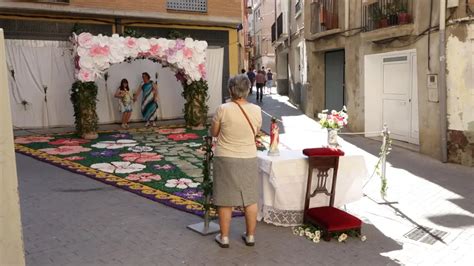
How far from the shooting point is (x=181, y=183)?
8.13 meters

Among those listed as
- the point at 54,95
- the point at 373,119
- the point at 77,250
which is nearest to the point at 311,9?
the point at 373,119

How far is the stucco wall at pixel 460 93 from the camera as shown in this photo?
31.2ft

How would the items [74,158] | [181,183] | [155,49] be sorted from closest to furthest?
[181,183] < [74,158] < [155,49]

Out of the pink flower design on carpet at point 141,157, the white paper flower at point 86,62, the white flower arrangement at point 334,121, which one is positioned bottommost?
the pink flower design on carpet at point 141,157

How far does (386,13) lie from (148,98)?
7.60 m

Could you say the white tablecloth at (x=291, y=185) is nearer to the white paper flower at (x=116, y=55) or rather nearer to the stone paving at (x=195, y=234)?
the stone paving at (x=195, y=234)

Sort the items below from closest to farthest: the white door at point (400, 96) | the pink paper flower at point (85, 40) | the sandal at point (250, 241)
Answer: the sandal at point (250, 241), the white door at point (400, 96), the pink paper flower at point (85, 40)

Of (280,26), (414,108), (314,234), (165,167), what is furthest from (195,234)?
(280,26)

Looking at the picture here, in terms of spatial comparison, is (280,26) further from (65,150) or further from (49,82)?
(65,150)

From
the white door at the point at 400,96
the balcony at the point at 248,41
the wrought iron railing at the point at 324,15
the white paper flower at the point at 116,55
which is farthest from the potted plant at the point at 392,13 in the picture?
the balcony at the point at 248,41

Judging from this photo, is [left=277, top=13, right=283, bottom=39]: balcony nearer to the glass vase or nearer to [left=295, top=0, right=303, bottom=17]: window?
[left=295, top=0, right=303, bottom=17]: window

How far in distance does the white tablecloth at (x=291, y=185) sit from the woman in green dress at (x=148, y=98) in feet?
32.4

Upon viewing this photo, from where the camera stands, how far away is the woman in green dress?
15250 mm

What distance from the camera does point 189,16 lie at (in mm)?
17828
